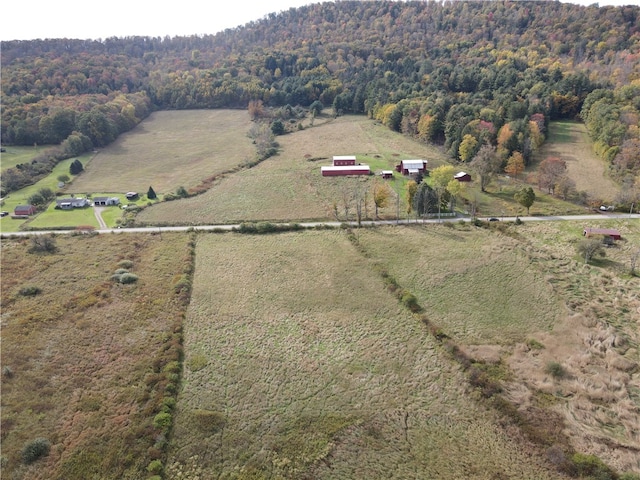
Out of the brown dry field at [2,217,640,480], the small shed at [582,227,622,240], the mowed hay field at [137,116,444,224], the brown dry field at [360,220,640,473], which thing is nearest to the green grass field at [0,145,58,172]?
the mowed hay field at [137,116,444,224]

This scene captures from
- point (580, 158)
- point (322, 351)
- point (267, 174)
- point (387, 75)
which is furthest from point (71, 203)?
point (387, 75)

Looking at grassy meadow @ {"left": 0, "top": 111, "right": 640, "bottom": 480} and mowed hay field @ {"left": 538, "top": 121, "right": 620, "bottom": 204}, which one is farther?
mowed hay field @ {"left": 538, "top": 121, "right": 620, "bottom": 204}

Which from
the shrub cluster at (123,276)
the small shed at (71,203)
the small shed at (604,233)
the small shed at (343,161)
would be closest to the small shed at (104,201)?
the small shed at (71,203)

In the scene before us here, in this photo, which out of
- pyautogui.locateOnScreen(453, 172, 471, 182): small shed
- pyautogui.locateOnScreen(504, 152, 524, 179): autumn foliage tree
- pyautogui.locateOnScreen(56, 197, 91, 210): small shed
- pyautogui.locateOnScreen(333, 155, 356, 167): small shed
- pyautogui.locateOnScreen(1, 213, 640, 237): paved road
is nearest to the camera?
pyautogui.locateOnScreen(1, 213, 640, 237): paved road

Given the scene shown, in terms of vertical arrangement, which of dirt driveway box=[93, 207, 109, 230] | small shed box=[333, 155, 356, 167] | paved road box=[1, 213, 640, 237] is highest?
small shed box=[333, 155, 356, 167]

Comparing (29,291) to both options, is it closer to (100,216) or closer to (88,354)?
(88,354)

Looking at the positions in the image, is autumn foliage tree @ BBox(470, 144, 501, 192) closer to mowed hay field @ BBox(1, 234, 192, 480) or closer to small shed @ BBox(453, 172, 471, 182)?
small shed @ BBox(453, 172, 471, 182)
